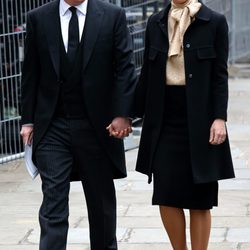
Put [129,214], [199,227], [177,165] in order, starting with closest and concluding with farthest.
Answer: [177,165], [199,227], [129,214]

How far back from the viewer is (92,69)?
5.00 meters

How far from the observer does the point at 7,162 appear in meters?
9.23

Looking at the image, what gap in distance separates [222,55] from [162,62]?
1.12ft

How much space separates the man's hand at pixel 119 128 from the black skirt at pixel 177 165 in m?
0.22

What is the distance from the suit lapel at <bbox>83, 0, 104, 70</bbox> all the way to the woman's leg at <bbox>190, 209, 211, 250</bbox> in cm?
109

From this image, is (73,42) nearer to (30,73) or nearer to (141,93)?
(30,73)

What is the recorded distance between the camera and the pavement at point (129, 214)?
6183 mm

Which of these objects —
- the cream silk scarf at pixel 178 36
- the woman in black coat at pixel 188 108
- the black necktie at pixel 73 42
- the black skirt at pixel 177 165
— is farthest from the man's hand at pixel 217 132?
the black necktie at pixel 73 42

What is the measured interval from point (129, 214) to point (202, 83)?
226cm

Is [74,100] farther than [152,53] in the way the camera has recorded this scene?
No

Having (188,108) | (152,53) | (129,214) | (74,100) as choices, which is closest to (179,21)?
(152,53)

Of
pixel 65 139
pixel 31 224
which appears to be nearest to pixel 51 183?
pixel 65 139

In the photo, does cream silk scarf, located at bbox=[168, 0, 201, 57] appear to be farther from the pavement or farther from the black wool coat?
the pavement

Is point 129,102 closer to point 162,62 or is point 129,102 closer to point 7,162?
point 162,62
